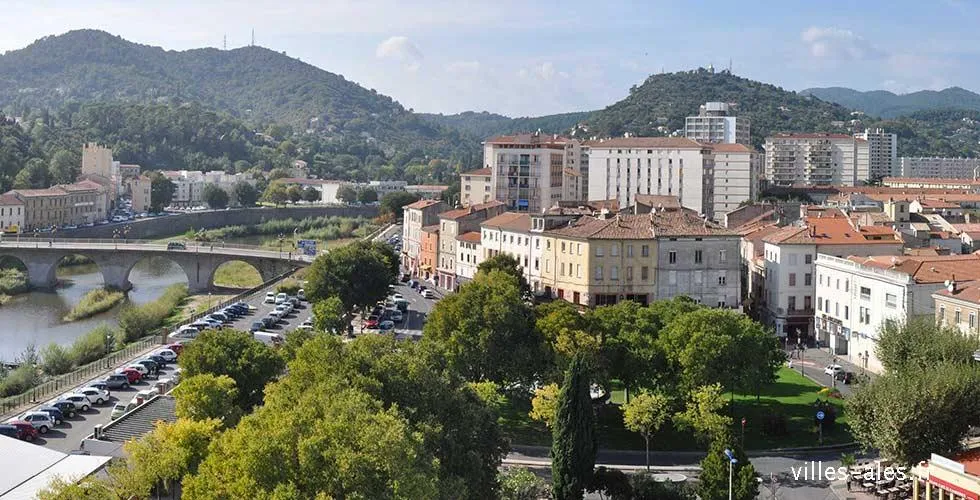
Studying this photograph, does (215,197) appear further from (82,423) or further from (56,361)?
(82,423)

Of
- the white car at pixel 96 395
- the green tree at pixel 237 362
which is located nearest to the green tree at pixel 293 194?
the white car at pixel 96 395

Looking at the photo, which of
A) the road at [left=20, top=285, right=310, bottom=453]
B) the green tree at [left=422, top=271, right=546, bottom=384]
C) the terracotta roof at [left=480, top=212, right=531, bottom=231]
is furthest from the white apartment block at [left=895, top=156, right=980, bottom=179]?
the road at [left=20, top=285, right=310, bottom=453]

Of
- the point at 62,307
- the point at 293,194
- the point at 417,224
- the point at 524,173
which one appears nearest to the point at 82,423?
the point at 62,307

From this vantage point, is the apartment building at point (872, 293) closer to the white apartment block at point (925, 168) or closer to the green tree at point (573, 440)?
the green tree at point (573, 440)

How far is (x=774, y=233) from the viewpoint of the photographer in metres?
58.1

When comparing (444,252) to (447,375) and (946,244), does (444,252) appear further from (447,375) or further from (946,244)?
(447,375)

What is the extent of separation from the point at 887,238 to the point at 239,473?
138 feet

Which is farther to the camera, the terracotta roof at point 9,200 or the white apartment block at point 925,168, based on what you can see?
the white apartment block at point 925,168

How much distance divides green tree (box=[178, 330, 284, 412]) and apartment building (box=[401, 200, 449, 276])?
143ft

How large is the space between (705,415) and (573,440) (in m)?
6.29

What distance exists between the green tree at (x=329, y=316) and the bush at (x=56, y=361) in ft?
34.0

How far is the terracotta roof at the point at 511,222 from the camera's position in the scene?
60291mm

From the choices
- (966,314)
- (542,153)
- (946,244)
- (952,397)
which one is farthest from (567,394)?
(542,153)

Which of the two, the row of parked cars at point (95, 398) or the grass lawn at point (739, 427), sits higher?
the row of parked cars at point (95, 398)
